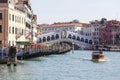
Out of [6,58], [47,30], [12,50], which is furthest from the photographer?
[47,30]

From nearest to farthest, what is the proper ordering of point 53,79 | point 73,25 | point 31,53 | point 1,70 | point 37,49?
1. point 53,79
2. point 1,70
3. point 31,53
4. point 37,49
5. point 73,25

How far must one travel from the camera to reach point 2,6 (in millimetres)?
53469

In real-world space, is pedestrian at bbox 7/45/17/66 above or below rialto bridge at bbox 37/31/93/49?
below

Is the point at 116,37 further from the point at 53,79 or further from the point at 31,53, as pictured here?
the point at 53,79

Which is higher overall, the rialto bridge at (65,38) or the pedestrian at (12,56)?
the rialto bridge at (65,38)

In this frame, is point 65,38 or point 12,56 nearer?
point 12,56

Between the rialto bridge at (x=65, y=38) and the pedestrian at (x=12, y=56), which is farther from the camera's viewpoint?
the rialto bridge at (x=65, y=38)

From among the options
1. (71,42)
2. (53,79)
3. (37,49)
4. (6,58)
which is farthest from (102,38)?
(53,79)

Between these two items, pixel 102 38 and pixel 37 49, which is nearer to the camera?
pixel 37 49

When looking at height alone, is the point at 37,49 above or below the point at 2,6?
below

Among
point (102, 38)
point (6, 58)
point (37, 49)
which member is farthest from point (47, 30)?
point (6, 58)

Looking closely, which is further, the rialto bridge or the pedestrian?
the rialto bridge

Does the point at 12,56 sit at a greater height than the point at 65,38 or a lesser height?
lesser

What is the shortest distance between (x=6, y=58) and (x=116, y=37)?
12505 cm
